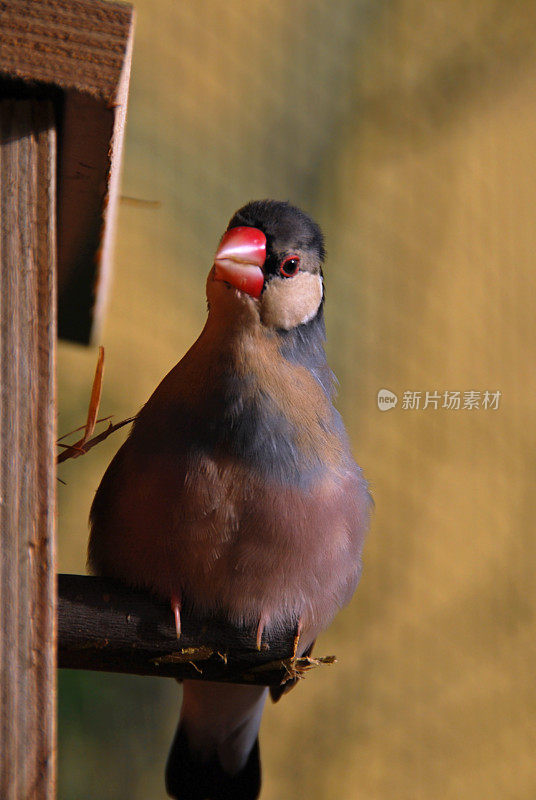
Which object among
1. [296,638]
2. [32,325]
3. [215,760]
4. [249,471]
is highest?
[32,325]

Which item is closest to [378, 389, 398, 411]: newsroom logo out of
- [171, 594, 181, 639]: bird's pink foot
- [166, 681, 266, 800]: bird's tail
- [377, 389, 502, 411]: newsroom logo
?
[377, 389, 502, 411]: newsroom logo

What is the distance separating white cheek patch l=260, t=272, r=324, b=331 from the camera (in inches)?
29.4

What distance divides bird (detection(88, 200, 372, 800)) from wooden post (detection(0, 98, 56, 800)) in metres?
0.20

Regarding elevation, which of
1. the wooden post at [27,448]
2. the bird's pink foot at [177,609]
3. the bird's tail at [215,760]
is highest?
the wooden post at [27,448]

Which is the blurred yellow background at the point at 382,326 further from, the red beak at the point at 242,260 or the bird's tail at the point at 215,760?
the red beak at the point at 242,260

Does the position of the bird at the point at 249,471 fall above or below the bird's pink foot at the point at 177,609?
above

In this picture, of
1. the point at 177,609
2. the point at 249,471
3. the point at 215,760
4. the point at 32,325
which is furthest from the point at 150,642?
the point at 215,760

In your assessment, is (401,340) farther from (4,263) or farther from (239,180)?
(4,263)

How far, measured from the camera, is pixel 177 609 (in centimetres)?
66

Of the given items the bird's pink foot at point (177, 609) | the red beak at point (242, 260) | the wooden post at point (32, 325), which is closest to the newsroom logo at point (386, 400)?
the red beak at point (242, 260)

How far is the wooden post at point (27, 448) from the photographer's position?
1.51ft

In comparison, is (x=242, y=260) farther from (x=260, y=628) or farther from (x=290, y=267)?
(x=260, y=628)

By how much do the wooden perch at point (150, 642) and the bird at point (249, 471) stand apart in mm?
16

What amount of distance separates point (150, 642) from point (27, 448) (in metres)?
0.23
